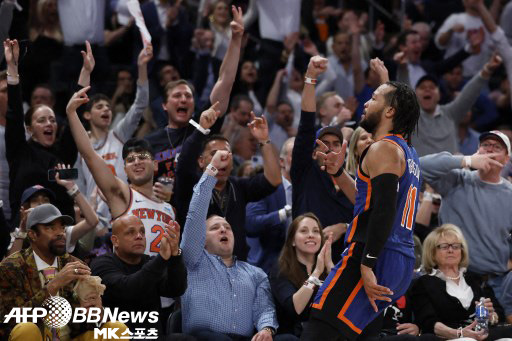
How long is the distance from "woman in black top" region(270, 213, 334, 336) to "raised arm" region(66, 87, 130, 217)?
1370 mm

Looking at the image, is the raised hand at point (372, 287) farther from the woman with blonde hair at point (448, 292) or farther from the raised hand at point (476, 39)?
the raised hand at point (476, 39)

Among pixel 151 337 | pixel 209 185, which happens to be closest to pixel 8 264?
pixel 151 337

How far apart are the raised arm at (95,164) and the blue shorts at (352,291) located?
8.17ft

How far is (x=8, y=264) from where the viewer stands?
21.1ft

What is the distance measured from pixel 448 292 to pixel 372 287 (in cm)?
246

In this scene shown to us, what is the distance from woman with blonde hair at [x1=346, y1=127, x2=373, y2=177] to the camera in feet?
24.7

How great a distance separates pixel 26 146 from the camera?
796 centimetres

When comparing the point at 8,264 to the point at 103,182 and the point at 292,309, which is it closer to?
the point at 103,182

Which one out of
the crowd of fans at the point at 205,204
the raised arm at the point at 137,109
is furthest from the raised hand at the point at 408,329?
the raised arm at the point at 137,109

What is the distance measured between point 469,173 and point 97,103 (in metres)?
3.56

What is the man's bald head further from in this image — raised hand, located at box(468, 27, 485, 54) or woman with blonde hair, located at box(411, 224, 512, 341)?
raised hand, located at box(468, 27, 485, 54)

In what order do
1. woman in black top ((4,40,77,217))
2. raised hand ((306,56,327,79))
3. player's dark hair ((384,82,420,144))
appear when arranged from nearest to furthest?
player's dark hair ((384,82,420,144)) < raised hand ((306,56,327,79)) < woman in black top ((4,40,77,217))

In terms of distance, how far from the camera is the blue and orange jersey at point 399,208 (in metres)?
5.49

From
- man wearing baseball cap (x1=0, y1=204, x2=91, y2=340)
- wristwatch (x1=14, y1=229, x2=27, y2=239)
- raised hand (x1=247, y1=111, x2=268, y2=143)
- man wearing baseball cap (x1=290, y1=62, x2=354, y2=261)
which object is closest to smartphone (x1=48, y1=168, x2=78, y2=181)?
wristwatch (x1=14, y1=229, x2=27, y2=239)
